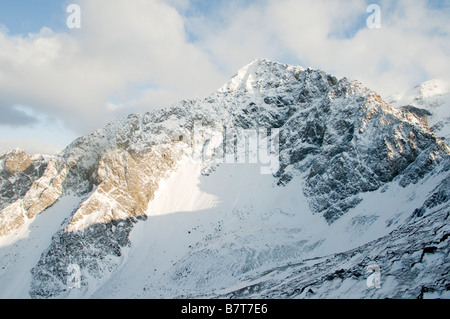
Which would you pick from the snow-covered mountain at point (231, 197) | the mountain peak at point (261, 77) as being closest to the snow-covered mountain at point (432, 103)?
the snow-covered mountain at point (231, 197)

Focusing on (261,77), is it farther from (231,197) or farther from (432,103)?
(432,103)

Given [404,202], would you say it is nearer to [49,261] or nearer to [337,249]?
[337,249]

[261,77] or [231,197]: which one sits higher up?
[261,77]

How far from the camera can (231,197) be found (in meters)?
133

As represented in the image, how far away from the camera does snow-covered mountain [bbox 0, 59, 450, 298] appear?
8550 centimetres

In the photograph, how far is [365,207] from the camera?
316 feet

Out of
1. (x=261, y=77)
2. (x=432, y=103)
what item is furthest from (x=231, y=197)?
(x=432, y=103)

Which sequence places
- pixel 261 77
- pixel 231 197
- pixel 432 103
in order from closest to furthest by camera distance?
pixel 231 197
pixel 432 103
pixel 261 77

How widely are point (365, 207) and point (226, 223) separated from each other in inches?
1782

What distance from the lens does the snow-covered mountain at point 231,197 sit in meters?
85.5

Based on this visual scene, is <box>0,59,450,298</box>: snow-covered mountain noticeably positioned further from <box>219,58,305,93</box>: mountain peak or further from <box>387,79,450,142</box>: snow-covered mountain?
<box>387,79,450,142</box>: snow-covered mountain

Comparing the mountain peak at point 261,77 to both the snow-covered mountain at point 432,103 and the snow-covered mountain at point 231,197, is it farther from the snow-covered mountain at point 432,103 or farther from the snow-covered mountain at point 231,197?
the snow-covered mountain at point 432,103

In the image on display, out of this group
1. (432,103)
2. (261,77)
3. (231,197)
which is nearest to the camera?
(231,197)

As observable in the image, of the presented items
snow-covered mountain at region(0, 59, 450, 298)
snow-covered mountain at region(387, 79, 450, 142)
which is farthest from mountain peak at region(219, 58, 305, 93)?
snow-covered mountain at region(387, 79, 450, 142)
